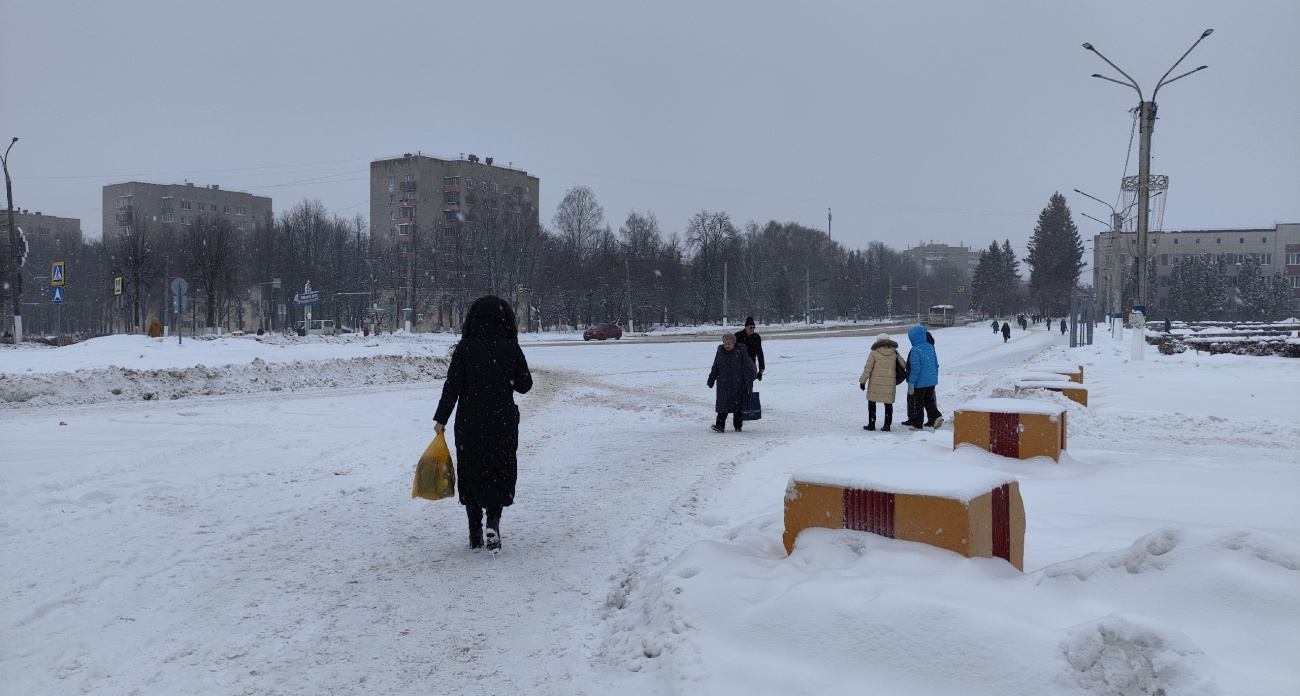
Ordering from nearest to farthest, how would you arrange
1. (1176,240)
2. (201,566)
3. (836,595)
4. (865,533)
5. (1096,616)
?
(1096,616), (836,595), (865,533), (201,566), (1176,240)

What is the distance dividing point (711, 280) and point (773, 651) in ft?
292

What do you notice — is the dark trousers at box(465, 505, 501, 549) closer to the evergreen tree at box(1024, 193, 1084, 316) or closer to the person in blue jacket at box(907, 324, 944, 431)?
the person in blue jacket at box(907, 324, 944, 431)

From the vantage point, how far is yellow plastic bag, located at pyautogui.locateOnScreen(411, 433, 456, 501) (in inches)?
239

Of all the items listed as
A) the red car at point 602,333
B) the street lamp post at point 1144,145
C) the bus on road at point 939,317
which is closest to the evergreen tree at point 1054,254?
the bus on road at point 939,317

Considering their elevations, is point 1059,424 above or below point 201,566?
above

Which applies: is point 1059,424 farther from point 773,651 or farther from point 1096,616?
point 773,651

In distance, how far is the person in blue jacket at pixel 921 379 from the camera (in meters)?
13.2

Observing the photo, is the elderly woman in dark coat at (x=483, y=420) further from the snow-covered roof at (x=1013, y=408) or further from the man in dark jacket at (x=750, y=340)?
the man in dark jacket at (x=750, y=340)

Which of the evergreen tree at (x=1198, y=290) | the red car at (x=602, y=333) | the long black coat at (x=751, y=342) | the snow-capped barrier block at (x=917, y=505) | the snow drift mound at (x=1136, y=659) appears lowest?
the red car at (x=602, y=333)

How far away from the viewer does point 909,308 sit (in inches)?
5463

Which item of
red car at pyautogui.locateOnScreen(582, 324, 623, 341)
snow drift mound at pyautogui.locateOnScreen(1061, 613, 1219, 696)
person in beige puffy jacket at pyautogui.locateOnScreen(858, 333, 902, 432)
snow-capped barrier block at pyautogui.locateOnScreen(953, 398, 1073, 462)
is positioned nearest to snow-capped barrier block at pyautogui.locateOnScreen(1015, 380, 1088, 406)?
person in beige puffy jacket at pyautogui.locateOnScreen(858, 333, 902, 432)

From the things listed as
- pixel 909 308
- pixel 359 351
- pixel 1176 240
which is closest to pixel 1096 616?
pixel 359 351

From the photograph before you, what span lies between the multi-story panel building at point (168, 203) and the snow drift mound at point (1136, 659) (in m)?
115

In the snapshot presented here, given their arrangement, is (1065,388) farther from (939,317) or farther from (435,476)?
(939,317)
